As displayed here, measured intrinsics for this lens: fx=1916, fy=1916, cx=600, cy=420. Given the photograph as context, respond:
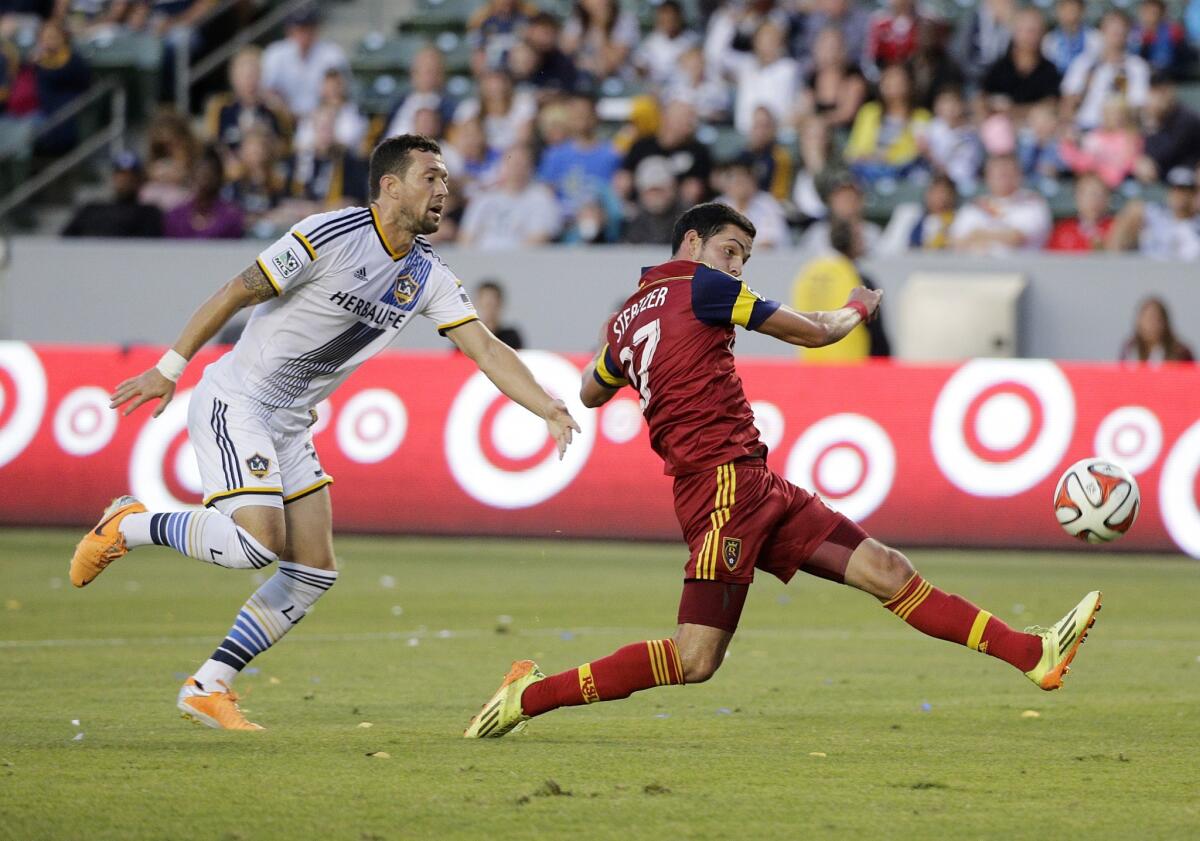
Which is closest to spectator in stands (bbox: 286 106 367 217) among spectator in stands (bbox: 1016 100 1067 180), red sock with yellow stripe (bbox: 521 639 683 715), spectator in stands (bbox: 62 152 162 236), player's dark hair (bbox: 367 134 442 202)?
spectator in stands (bbox: 62 152 162 236)

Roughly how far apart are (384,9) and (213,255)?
617cm

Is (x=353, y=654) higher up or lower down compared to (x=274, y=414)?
lower down

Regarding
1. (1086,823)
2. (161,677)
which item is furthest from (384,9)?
(1086,823)

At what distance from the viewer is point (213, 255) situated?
18812 mm

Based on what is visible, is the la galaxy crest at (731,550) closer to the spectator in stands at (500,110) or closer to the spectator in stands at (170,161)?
the spectator in stands at (500,110)

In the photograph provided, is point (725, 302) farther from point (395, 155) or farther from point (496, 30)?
point (496, 30)

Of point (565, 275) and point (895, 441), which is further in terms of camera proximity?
point (565, 275)

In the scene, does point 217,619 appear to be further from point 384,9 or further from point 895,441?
point 384,9

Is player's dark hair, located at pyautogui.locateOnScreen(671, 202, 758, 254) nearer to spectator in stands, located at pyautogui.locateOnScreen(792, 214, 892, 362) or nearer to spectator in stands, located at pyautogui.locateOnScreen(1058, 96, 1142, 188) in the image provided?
spectator in stands, located at pyautogui.locateOnScreen(792, 214, 892, 362)

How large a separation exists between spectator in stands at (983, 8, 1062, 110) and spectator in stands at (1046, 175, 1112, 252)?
5.22 ft

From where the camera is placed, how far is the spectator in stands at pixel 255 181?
1972 centimetres

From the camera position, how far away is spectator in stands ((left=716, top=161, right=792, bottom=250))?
17188 millimetres

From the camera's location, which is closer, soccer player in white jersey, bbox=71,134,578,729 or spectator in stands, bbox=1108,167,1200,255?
soccer player in white jersey, bbox=71,134,578,729

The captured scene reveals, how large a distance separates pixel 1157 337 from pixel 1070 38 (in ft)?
15.0
